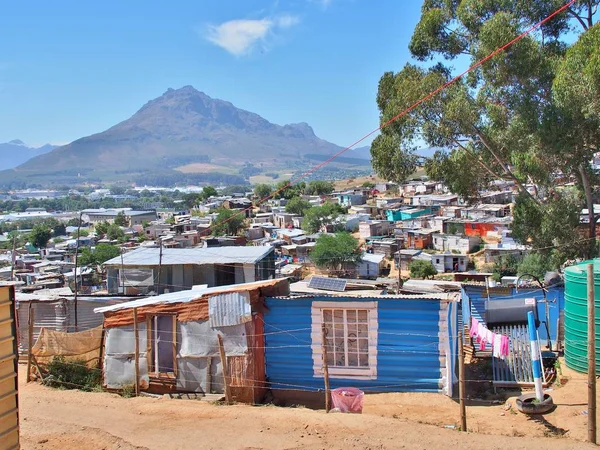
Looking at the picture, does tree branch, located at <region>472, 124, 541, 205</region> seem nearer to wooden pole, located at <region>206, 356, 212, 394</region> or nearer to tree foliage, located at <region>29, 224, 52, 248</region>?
wooden pole, located at <region>206, 356, 212, 394</region>

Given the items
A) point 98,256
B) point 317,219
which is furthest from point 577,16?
point 317,219

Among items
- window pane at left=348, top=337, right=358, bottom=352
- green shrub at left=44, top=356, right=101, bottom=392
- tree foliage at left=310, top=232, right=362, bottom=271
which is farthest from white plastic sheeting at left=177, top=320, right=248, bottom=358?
tree foliage at left=310, top=232, right=362, bottom=271

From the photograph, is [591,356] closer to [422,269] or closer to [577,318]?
[577,318]

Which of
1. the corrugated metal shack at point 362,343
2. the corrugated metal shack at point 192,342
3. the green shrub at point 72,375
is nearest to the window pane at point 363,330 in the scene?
the corrugated metal shack at point 362,343

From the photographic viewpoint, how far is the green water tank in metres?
8.79

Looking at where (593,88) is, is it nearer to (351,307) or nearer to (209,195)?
(351,307)

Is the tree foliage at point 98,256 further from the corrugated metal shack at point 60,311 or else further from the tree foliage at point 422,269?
the corrugated metal shack at point 60,311

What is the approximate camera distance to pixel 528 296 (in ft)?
37.7

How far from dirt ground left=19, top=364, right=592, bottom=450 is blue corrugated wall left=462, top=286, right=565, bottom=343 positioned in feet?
8.35

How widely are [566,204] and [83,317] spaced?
42.4 feet

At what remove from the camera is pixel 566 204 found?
1531 centimetres

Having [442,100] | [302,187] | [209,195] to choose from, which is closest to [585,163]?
[442,100]

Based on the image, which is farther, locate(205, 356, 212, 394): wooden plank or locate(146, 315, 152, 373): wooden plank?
locate(146, 315, 152, 373): wooden plank

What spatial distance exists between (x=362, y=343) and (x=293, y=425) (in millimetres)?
2408
